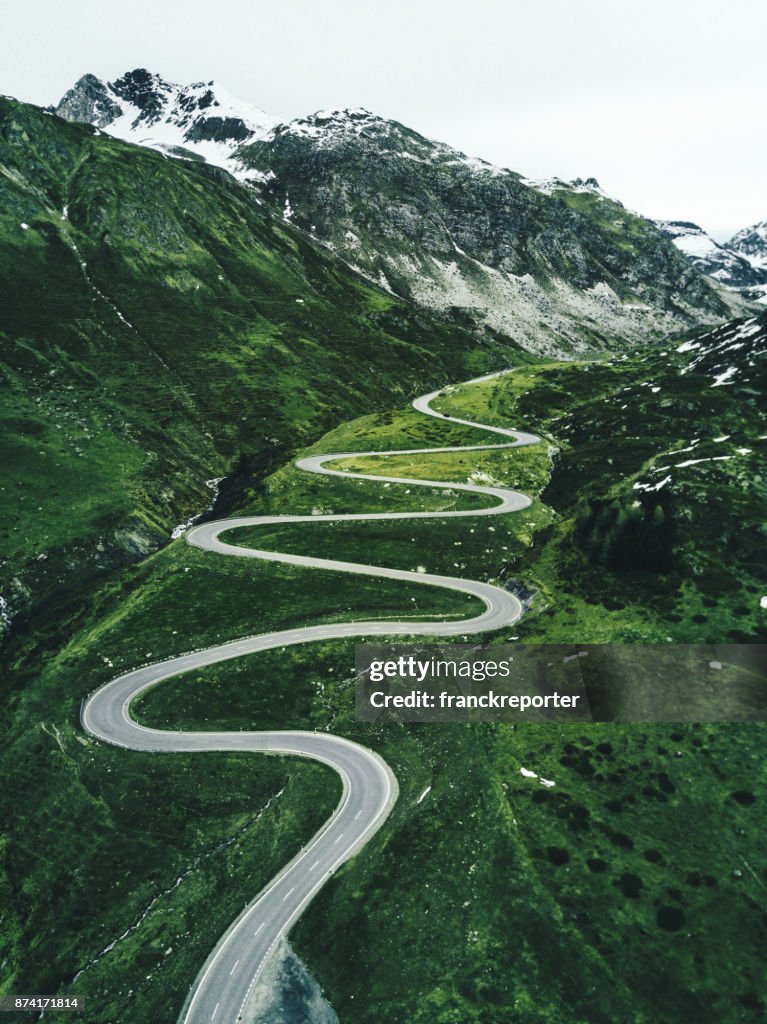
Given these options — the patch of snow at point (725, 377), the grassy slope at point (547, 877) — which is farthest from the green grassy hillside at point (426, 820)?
the patch of snow at point (725, 377)

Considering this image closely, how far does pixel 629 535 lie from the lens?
81.0 meters

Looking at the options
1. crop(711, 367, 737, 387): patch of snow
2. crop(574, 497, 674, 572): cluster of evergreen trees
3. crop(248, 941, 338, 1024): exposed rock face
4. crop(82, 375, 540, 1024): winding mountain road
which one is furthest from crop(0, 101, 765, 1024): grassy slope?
crop(711, 367, 737, 387): patch of snow

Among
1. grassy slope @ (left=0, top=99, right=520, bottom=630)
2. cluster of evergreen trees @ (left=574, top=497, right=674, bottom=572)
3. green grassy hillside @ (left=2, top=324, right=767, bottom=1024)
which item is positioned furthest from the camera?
grassy slope @ (left=0, top=99, right=520, bottom=630)

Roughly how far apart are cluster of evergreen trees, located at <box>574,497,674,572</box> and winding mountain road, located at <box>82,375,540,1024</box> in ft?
48.8

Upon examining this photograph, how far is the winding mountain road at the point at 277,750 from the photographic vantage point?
1618 inches

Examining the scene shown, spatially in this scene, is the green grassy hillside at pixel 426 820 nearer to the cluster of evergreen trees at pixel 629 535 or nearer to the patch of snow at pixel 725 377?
the cluster of evergreen trees at pixel 629 535

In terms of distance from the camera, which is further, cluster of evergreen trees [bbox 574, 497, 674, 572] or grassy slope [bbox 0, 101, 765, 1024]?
cluster of evergreen trees [bbox 574, 497, 674, 572]

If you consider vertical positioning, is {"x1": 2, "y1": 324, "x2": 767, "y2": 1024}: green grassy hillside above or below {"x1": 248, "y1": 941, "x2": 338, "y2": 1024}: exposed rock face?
above

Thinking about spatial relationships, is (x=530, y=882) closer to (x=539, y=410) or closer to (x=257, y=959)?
(x=257, y=959)

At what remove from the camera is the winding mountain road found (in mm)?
41094

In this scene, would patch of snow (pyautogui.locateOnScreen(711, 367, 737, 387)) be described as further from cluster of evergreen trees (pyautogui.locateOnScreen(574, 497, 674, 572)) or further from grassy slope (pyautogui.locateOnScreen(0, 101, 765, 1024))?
cluster of evergreen trees (pyautogui.locateOnScreen(574, 497, 674, 572))

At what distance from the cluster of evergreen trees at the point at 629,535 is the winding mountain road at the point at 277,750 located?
586 inches

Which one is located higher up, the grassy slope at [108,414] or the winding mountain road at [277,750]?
the grassy slope at [108,414]

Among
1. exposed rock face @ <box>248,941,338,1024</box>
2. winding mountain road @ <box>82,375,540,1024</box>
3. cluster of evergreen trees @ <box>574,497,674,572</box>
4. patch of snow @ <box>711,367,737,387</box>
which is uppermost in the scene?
patch of snow @ <box>711,367,737,387</box>
